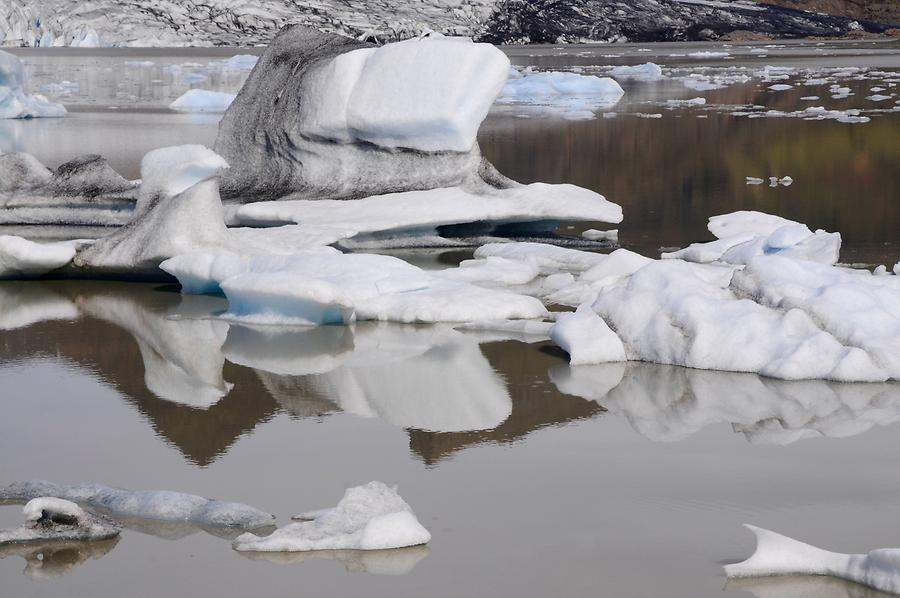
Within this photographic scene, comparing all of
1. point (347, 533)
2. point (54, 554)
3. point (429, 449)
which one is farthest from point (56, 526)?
point (429, 449)

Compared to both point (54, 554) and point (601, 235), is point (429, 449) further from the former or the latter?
point (601, 235)

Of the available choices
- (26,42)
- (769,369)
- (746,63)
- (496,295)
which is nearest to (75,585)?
(769,369)

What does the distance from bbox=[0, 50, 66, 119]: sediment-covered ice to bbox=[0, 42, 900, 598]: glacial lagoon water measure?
48.3 feet

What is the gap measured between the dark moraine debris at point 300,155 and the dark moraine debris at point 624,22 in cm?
4936

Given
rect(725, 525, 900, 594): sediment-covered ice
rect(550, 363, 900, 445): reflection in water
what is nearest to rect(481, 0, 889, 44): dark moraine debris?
rect(550, 363, 900, 445): reflection in water

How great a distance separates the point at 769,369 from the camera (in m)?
4.75

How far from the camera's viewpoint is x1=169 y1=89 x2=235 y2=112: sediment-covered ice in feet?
72.3

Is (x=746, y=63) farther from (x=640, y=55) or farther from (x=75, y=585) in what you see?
(x=75, y=585)

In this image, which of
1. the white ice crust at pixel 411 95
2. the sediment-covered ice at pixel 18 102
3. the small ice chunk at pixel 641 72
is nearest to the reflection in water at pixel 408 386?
the white ice crust at pixel 411 95

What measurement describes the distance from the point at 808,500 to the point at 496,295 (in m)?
2.59

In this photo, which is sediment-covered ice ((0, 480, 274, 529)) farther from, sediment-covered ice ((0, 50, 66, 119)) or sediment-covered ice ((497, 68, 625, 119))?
sediment-covered ice ((497, 68, 625, 119))

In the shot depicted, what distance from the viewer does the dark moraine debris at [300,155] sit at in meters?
8.58

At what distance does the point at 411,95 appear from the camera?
8.40 metres

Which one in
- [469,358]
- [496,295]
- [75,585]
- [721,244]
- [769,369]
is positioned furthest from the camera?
[721,244]
